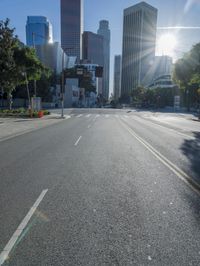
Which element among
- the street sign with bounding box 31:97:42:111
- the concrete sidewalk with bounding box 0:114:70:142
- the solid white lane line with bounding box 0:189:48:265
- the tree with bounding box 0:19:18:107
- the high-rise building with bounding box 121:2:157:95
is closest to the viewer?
the solid white lane line with bounding box 0:189:48:265

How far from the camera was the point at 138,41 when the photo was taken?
170625mm

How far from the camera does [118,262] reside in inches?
130

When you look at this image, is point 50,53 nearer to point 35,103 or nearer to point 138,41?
point 138,41

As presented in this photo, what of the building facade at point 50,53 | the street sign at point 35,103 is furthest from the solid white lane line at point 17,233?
the building facade at point 50,53

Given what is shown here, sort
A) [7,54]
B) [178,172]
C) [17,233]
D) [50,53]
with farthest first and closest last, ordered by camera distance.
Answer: [50,53] < [7,54] < [178,172] < [17,233]

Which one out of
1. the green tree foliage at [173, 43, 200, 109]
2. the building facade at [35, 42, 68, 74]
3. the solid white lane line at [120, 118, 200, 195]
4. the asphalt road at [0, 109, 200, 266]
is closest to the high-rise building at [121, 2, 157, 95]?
the building facade at [35, 42, 68, 74]

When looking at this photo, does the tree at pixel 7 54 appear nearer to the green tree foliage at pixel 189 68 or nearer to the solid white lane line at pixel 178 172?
the green tree foliage at pixel 189 68

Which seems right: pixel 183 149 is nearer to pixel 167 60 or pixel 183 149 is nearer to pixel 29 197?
pixel 29 197

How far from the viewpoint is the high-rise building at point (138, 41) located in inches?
6560

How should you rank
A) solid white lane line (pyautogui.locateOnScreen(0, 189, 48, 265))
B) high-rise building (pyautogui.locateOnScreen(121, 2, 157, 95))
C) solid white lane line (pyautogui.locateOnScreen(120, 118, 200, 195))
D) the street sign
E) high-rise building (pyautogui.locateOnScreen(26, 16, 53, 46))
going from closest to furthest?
solid white lane line (pyautogui.locateOnScreen(0, 189, 48, 265)) < solid white lane line (pyautogui.locateOnScreen(120, 118, 200, 195)) < the street sign < high-rise building (pyautogui.locateOnScreen(26, 16, 53, 46)) < high-rise building (pyautogui.locateOnScreen(121, 2, 157, 95))

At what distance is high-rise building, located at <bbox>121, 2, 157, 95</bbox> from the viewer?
6560 inches

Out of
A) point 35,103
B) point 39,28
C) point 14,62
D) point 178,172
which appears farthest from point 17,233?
point 39,28

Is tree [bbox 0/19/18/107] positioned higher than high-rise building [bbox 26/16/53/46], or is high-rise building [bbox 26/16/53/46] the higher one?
high-rise building [bbox 26/16/53/46]

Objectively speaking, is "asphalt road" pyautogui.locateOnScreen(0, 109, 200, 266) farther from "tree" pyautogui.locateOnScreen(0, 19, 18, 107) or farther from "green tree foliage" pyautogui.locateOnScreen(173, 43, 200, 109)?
"green tree foliage" pyautogui.locateOnScreen(173, 43, 200, 109)
